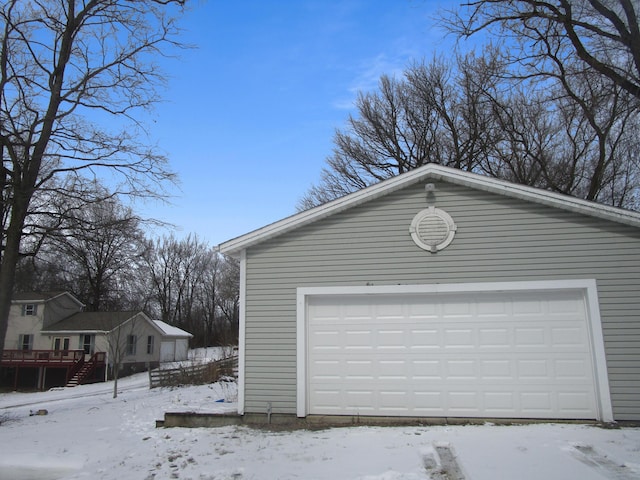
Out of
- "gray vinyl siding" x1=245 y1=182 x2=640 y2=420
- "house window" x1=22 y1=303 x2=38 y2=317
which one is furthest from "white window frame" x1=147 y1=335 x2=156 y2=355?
"gray vinyl siding" x1=245 y1=182 x2=640 y2=420

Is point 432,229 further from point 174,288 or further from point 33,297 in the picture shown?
point 174,288

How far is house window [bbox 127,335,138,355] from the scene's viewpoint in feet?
104

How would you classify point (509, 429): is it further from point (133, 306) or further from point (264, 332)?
point (133, 306)

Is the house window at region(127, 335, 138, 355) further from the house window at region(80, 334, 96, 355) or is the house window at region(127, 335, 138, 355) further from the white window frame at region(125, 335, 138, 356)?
the house window at region(80, 334, 96, 355)

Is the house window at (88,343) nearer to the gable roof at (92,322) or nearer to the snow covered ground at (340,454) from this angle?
the gable roof at (92,322)

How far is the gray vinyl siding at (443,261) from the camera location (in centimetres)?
755

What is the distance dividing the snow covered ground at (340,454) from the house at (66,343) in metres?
22.5

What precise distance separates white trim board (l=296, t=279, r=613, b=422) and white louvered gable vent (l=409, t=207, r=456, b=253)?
2.36 ft

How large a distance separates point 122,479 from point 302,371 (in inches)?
126

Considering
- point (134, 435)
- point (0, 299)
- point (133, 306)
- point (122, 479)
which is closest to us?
point (122, 479)

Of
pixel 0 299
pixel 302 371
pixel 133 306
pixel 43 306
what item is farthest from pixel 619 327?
pixel 133 306

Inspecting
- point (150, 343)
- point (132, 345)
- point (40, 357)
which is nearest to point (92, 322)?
point (132, 345)

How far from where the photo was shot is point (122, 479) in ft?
19.3

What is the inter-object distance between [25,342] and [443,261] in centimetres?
3320
